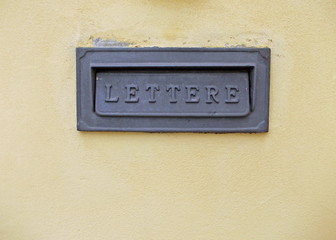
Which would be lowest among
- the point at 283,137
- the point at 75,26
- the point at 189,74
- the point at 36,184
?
the point at 36,184

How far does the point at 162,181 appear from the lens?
886 mm

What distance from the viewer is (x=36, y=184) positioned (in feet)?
2.95

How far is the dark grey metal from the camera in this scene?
840 mm

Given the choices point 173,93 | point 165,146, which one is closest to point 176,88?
point 173,93

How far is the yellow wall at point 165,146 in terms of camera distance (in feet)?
2.79

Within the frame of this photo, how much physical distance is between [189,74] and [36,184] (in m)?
0.52

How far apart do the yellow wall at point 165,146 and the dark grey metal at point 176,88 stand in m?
0.03

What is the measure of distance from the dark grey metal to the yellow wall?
0.03 meters

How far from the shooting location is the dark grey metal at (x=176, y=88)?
84cm

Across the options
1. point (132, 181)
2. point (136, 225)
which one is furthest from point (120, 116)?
point (136, 225)

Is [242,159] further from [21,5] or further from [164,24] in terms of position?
[21,5]

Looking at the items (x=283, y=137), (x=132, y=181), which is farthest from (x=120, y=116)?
(x=283, y=137)

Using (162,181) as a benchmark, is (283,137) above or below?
above

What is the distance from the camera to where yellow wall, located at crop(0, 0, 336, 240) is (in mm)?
850
